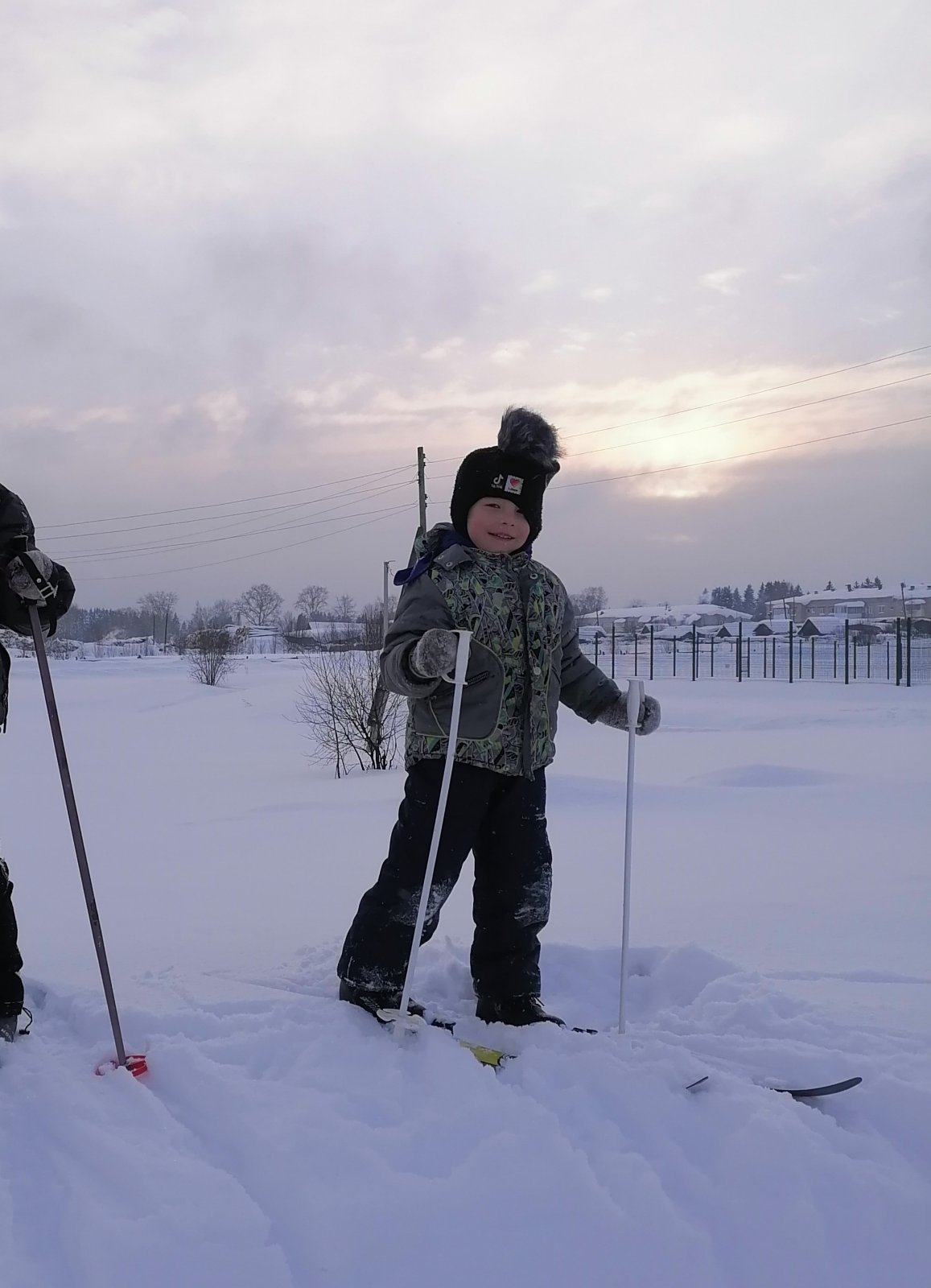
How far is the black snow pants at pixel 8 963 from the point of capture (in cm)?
218

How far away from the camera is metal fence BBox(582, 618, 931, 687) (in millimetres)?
21891

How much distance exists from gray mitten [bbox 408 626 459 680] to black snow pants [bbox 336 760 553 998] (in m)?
0.31

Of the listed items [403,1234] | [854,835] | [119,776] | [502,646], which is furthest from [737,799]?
[119,776]

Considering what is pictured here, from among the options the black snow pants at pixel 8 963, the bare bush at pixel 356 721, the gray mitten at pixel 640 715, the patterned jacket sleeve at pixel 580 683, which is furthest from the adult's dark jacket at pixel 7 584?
the bare bush at pixel 356 721

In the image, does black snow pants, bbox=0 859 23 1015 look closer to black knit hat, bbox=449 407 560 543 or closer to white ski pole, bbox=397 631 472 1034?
white ski pole, bbox=397 631 472 1034

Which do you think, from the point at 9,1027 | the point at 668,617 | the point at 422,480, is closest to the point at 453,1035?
the point at 9,1027

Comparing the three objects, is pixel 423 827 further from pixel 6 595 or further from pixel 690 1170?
pixel 6 595

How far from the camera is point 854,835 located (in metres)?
4.78

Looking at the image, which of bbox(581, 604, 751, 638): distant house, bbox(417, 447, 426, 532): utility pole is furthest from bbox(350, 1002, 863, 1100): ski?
bbox(581, 604, 751, 638): distant house

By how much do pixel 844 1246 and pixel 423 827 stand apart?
127 centimetres

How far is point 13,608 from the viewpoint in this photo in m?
2.14

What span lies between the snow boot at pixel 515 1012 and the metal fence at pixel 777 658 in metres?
19.5

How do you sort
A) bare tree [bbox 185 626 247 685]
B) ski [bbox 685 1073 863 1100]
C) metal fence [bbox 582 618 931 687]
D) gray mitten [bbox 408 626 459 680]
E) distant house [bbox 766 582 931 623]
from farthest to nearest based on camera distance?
distant house [bbox 766 582 931 623] < bare tree [bbox 185 626 247 685] < metal fence [bbox 582 618 931 687] < gray mitten [bbox 408 626 459 680] < ski [bbox 685 1073 863 1100]

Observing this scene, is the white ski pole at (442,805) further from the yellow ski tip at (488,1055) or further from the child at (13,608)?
the child at (13,608)
